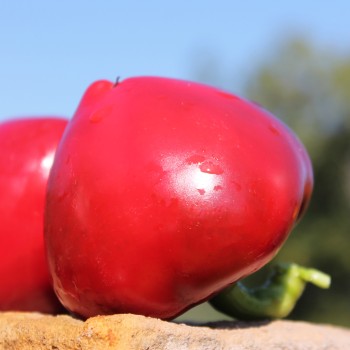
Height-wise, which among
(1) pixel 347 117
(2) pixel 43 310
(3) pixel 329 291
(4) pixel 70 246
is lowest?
(3) pixel 329 291

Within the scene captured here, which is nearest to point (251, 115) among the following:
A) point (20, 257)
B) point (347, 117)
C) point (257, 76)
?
point (20, 257)

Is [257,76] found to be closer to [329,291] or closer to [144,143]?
[329,291]

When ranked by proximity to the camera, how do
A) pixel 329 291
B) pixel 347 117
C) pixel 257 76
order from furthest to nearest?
1. pixel 257 76
2. pixel 347 117
3. pixel 329 291

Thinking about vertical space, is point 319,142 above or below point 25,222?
below

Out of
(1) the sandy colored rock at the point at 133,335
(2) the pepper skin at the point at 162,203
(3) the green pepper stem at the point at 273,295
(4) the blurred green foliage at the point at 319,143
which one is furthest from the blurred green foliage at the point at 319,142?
(2) the pepper skin at the point at 162,203

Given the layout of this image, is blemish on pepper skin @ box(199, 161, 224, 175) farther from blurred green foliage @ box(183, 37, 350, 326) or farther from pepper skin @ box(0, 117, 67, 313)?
blurred green foliage @ box(183, 37, 350, 326)

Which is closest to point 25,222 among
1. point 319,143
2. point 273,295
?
point 273,295

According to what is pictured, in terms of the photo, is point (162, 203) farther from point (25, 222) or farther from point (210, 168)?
point (25, 222)
